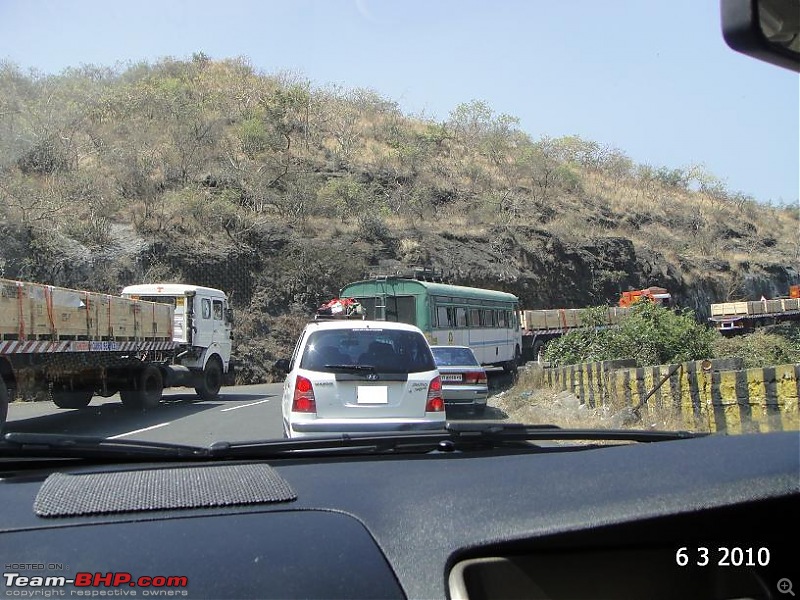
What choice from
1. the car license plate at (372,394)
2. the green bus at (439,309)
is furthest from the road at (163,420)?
the green bus at (439,309)

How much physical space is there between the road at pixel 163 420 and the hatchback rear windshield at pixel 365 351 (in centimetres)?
262

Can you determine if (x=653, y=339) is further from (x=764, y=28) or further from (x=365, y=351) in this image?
(x=764, y=28)

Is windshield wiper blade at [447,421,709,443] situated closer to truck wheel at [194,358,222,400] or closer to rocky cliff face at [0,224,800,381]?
truck wheel at [194,358,222,400]

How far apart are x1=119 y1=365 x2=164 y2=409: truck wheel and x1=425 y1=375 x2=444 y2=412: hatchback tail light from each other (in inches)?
399

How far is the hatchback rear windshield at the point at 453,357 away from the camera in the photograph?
14.8 meters

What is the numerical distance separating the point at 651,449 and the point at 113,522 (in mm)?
Answer: 2104

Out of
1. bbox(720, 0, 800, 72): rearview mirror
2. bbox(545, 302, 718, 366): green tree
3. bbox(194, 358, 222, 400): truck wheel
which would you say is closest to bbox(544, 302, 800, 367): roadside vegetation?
bbox(545, 302, 718, 366): green tree

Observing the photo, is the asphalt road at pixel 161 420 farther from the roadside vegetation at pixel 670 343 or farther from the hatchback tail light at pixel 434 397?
the roadside vegetation at pixel 670 343

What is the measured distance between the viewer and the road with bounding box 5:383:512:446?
37.4ft

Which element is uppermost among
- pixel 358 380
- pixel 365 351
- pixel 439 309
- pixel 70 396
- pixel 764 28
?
pixel 439 309

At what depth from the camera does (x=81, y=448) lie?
11.5 ft

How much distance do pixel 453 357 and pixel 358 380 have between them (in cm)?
728

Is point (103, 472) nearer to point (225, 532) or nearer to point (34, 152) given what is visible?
point (225, 532)

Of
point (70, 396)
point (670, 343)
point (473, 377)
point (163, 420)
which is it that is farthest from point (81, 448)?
point (670, 343)
